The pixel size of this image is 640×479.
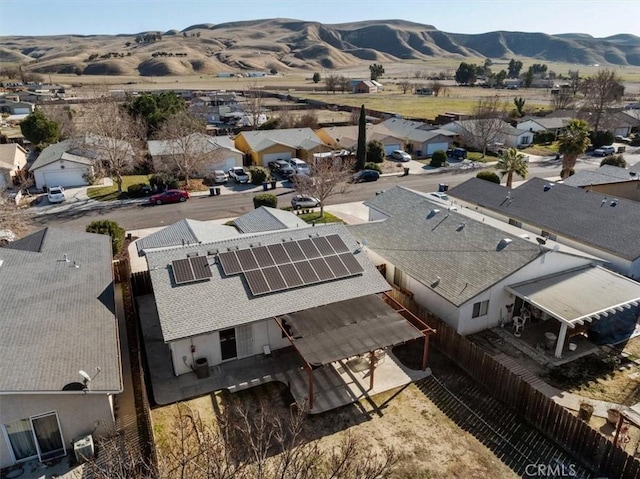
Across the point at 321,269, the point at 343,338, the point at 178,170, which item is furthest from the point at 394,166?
the point at 343,338

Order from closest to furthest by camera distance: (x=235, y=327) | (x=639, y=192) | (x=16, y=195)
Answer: (x=235, y=327), (x=639, y=192), (x=16, y=195)

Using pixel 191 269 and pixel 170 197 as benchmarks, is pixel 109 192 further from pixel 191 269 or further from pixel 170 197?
pixel 191 269

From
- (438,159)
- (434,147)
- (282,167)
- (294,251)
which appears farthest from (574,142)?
(294,251)

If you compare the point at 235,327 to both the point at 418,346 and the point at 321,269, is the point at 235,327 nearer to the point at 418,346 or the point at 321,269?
the point at 321,269

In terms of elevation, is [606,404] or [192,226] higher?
[192,226]

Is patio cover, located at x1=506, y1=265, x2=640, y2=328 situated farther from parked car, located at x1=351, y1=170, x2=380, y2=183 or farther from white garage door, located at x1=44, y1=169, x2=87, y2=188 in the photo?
white garage door, located at x1=44, y1=169, x2=87, y2=188

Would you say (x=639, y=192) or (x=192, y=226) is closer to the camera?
(x=192, y=226)

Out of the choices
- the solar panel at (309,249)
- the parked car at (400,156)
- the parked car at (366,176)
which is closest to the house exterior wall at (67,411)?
the solar panel at (309,249)
